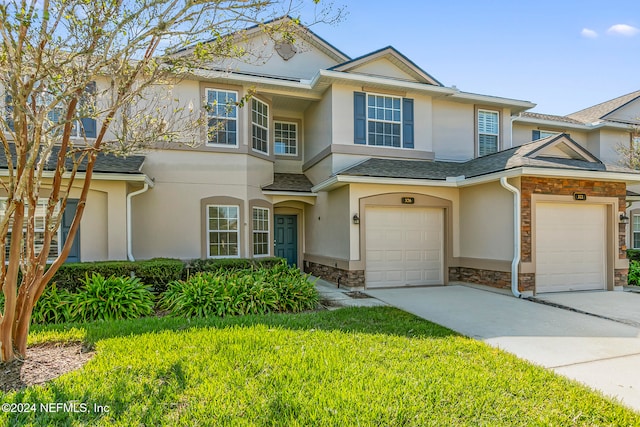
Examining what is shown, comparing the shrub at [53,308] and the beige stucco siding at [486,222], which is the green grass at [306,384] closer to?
the shrub at [53,308]

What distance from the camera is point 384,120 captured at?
38.1ft

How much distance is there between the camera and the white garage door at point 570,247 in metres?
9.28

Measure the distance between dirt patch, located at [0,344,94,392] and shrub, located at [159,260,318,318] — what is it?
2056 millimetres

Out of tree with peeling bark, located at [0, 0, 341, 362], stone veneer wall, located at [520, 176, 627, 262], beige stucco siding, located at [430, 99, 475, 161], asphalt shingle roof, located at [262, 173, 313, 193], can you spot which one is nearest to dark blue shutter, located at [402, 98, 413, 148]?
beige stucco siding, located at [430, 99, 475, 161]

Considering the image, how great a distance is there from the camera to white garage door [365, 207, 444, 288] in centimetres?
1038

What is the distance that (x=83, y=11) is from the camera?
4258mm

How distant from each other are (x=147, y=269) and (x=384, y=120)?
8192mm

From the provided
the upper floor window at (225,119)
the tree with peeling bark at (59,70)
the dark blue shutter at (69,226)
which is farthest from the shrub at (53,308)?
the upper floor window at (225,119)

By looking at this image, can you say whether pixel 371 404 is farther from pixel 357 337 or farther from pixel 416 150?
pixel 416 150

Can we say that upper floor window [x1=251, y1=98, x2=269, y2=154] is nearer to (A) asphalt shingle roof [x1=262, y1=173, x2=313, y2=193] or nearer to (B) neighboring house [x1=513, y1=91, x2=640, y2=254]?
(A) asphalt shingle roof [x1=262, y1=173, x2=313, y2=193]

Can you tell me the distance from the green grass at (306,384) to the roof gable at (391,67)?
8965 mm

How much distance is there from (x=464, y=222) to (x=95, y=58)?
988cm

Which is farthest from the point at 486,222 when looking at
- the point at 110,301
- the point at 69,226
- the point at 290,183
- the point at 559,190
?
the point at 69,226

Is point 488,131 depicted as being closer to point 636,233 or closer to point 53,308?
point 636,233
